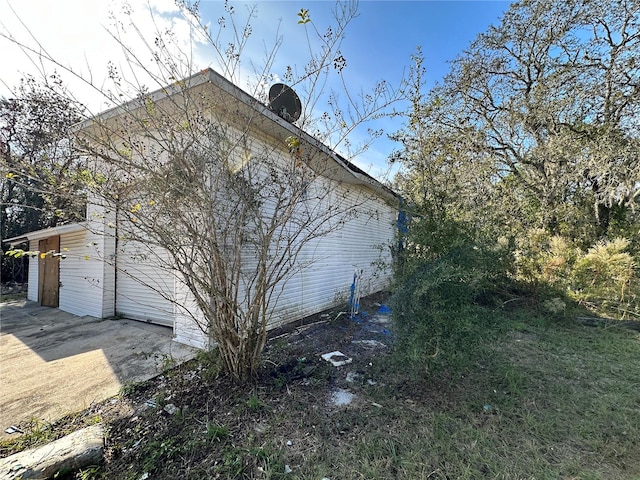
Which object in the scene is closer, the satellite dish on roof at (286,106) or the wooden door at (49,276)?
the satellite dish on roof at (286,106)

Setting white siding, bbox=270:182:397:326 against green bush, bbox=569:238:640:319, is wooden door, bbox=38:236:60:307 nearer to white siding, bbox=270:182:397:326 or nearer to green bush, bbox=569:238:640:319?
white siding, bbox=270:182:397:326

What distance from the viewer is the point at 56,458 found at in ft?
6.53

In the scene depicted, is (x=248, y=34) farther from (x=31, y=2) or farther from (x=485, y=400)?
(x=485, y=400)

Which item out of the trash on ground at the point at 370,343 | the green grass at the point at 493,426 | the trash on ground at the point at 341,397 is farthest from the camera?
the trash on ground at the point at 370,343

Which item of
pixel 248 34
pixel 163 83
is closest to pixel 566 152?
pixel 248 34

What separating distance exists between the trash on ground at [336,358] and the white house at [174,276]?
3.88 ft

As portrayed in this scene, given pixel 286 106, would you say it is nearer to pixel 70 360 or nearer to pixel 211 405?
pixel 211 405

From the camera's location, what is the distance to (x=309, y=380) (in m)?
3.29

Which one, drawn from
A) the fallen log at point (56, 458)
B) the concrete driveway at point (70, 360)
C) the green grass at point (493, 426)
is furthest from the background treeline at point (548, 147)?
the concrete driveway at point (70, 360)

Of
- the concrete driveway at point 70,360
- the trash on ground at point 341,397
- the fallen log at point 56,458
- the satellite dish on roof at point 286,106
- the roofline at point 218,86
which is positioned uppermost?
the satellite dish on roof at point 286,106

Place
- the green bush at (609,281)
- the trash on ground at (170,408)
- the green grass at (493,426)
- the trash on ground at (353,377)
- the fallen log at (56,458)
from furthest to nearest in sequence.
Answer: the green bush at (609,281), the trash on ground at (353,377), the trash on ground at (170,408), the green grass at (493,426), the fallen log at (56,458)

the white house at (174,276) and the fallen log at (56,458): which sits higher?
the white house at (174,276)

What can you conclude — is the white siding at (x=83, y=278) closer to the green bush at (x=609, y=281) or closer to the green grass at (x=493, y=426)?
the green grass at (x=493, y=426)

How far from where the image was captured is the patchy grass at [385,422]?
81.6 inches
